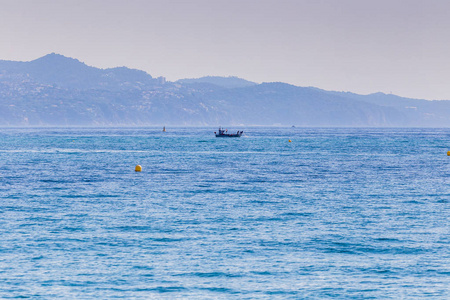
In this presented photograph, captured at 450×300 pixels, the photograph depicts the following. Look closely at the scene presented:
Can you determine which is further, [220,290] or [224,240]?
[224,240]

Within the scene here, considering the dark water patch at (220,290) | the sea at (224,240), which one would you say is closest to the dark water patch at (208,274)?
the sea at (224,240)

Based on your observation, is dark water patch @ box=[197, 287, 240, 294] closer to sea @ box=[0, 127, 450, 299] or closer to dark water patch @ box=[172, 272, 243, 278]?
sea @ box=[0, 127, 450, 299]

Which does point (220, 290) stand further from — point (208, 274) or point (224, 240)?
point (224, 240)

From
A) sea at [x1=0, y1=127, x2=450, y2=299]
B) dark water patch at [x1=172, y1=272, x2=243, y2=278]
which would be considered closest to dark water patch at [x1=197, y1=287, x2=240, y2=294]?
sea at [x1=0, y1=127, x2=450, y2=299]

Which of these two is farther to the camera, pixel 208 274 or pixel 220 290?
pixel 208 274

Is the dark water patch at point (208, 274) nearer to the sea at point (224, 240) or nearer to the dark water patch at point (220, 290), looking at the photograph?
the sea at point (224, 240)

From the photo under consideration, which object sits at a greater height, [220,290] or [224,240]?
[224,240]

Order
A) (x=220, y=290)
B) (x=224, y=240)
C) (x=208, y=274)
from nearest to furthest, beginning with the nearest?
(x=220, y=290)
(x=208, y=274)
(x=224, y=240)

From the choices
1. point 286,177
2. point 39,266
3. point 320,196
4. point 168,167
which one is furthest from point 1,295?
point 168,167

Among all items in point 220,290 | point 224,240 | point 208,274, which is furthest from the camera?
point 224,240

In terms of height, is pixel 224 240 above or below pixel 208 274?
above

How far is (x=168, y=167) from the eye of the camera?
88.6 metres

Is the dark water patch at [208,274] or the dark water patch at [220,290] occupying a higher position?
the dark water patch at [208,274]

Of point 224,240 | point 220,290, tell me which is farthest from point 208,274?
point 224,240
